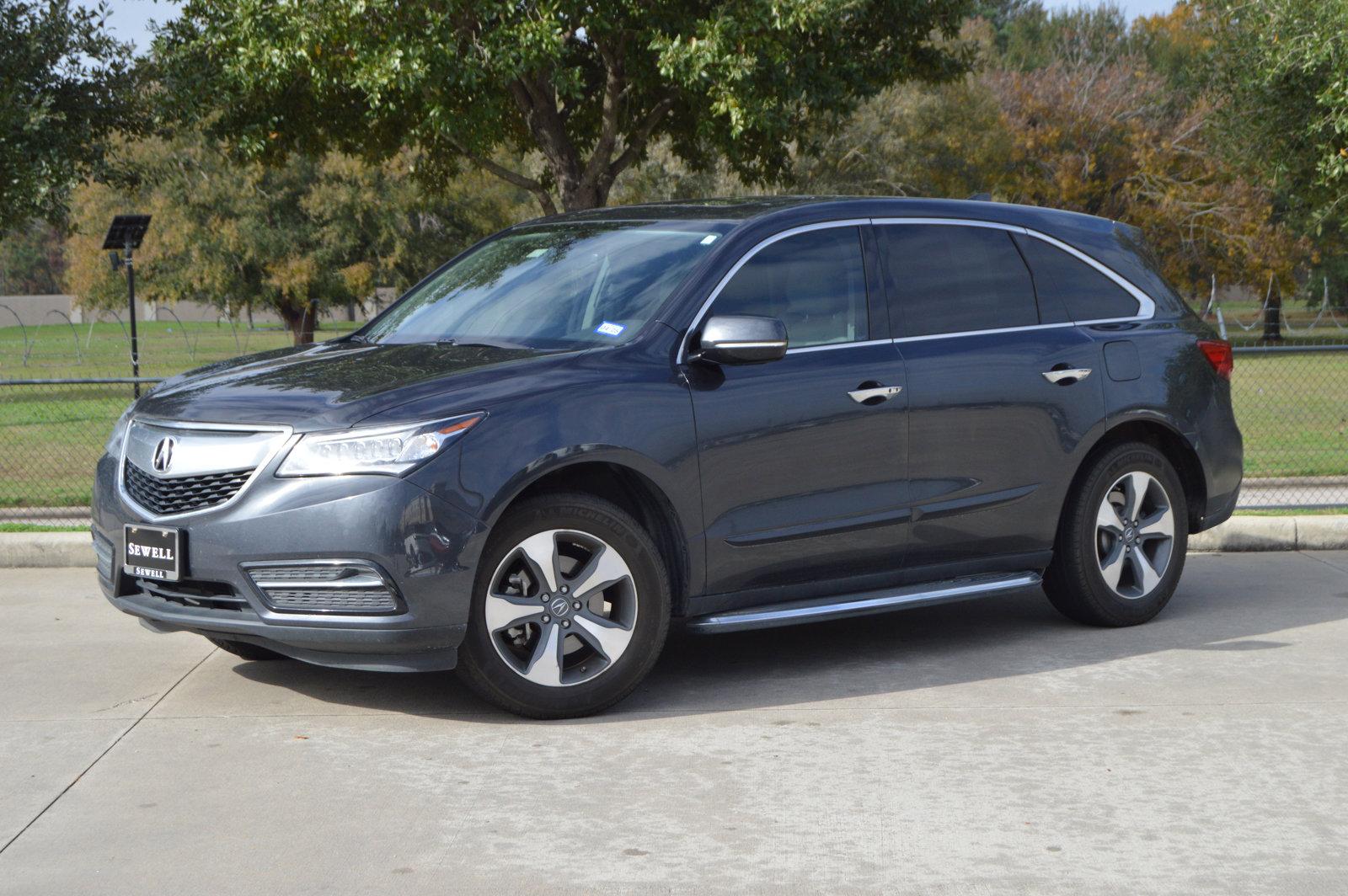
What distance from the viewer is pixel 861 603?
6.34 m

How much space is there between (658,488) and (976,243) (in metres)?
2.12

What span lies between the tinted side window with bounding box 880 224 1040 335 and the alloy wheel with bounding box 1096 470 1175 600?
36.2 inches

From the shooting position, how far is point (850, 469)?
621 cm

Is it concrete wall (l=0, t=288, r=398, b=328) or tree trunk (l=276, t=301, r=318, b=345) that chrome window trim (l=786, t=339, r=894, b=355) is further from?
concrete wall (l=0, t=288, r=398, b=328)

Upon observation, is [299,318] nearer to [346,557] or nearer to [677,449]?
[677,449]

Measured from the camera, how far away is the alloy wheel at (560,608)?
18.1 ft

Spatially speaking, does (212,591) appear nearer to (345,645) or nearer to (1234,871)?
(345,645)

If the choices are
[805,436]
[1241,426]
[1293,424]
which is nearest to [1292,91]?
[1293,424]

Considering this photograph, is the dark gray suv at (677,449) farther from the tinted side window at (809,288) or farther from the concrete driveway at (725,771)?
the concrete driveway at (725,771)

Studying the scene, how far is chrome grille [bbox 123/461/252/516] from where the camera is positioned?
213 inches

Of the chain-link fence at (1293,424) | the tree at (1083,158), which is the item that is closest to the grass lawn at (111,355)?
the chain-link fence at (1293,424)

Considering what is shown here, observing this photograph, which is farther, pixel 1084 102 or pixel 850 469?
pixel 1084 102

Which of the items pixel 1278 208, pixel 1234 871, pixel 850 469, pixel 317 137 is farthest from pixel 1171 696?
pixel 1278 208

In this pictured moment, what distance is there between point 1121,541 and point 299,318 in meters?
46.5
